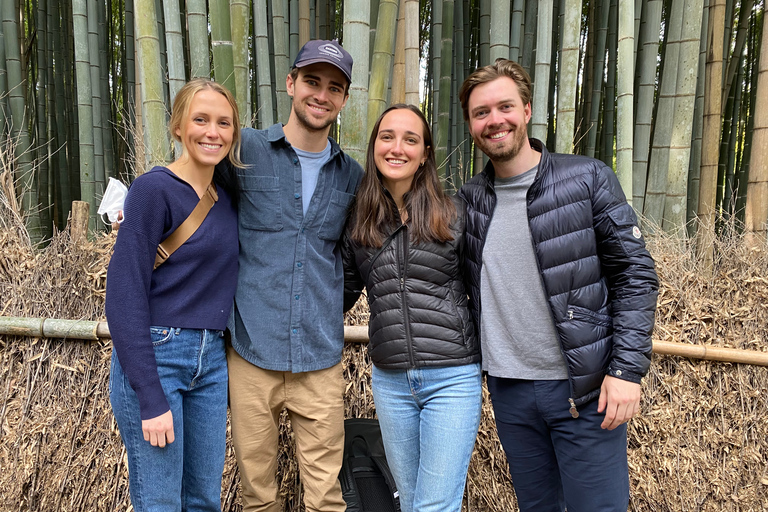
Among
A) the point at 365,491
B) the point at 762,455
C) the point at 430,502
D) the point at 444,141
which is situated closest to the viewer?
the point at 430,502

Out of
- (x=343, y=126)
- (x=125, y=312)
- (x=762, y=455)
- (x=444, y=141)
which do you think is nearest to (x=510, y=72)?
(x=343, y=126)

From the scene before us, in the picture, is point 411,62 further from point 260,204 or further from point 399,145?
point 260,204

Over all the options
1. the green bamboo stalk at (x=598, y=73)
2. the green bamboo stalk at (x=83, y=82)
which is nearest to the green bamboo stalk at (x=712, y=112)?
the green bamboo stalk at (x=598, y=73)

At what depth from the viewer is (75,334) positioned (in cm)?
188

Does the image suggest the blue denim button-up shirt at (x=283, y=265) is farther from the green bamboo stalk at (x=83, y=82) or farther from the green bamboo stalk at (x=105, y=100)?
the green bamboo stalk at (x=105, y=100)

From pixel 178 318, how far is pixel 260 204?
1.29 feet

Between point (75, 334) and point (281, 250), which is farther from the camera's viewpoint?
point (75, 334)

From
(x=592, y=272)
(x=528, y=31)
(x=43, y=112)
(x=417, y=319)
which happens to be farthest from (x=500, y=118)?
(x=43, y=112)

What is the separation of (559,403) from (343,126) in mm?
1215

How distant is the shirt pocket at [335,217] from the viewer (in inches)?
57.1

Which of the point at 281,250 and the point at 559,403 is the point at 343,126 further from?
the point at 559,403

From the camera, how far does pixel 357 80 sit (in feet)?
5.75

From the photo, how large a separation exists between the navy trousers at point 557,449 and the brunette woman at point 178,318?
0.78 m

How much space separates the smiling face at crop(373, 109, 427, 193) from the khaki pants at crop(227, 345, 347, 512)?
628mm
